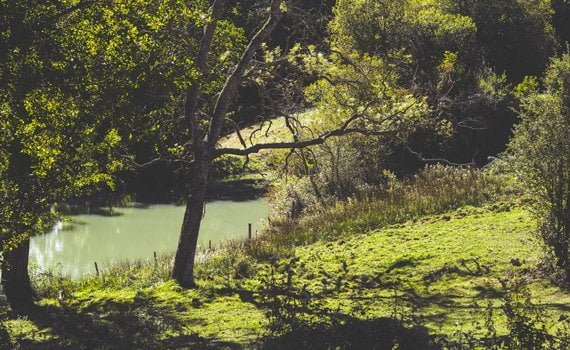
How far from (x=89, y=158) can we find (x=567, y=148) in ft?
29.6

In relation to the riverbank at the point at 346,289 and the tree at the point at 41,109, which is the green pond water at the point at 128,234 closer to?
the riverbank at the point at 346,289

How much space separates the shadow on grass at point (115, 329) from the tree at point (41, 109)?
2010 millimetres

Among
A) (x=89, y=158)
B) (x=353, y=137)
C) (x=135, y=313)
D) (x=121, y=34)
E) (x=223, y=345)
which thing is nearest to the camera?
(x=223, y=345)

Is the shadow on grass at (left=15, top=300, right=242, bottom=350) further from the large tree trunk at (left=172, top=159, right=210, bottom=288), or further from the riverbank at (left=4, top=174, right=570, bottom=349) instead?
the large tree trunk at (left=172, top=159, right=210, bottom=288)

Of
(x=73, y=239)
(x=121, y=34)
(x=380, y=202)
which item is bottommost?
(x=73, y=239)

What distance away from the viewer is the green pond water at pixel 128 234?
24047mm

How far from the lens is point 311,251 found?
17.8 metres

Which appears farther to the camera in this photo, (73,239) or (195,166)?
(73,239)

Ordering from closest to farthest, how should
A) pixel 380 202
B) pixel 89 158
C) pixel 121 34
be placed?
pixel 121 34 < pixel 89 158 < pixel 380 202

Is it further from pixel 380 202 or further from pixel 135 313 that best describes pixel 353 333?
pixel 380 202

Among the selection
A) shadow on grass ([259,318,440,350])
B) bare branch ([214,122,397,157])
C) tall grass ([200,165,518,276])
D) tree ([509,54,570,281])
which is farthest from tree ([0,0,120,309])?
tree ([509,54,570,281])

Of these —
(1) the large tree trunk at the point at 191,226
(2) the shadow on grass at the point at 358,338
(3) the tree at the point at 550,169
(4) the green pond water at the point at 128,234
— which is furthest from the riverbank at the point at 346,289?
(4) the green pond water at the point at 128,234

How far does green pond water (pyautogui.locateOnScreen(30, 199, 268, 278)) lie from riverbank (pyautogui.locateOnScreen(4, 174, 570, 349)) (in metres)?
5.28

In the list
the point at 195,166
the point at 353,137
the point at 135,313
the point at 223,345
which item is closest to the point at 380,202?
the point at 353,137
